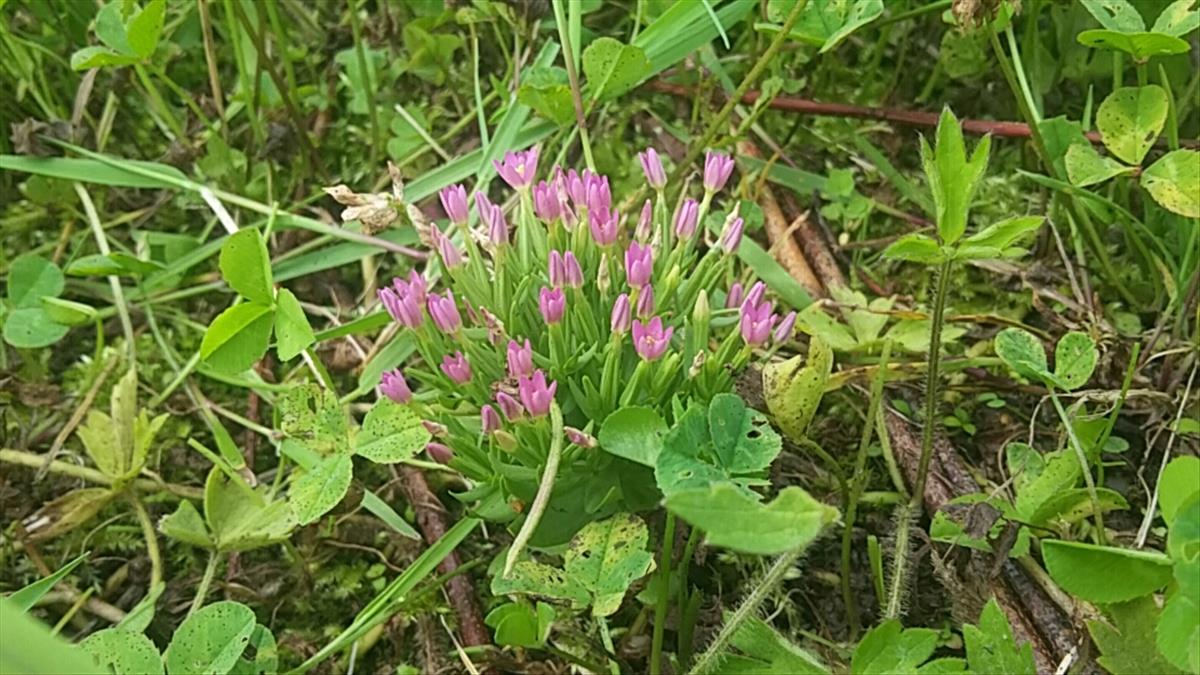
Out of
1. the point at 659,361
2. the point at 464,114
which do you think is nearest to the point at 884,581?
the point at 659,361

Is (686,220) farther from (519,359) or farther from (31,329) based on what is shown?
(31,329)

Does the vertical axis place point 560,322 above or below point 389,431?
above

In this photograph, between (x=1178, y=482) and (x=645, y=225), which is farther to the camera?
(x=645, y=225)

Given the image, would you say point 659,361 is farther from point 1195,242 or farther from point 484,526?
point 1195,242

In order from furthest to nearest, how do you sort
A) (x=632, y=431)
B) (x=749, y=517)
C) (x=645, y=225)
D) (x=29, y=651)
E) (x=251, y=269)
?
(x=251, y=269), (x=645, y=225), (x=632, y=431), (x=749, y=517), (x=29, y=651)

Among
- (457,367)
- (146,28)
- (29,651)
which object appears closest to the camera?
(29,651)

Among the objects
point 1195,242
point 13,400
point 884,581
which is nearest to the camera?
point 884,581

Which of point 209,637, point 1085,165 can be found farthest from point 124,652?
point 1085,165
